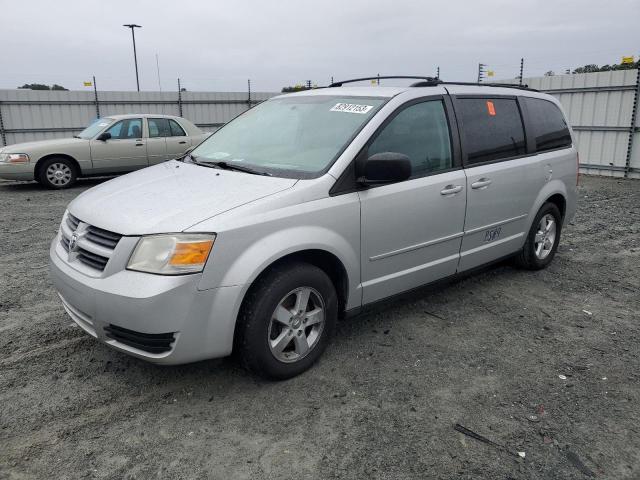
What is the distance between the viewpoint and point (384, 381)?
3254mm

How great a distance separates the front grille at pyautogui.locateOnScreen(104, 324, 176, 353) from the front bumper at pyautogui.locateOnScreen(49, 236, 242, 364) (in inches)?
0.7

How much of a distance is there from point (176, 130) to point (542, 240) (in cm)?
909

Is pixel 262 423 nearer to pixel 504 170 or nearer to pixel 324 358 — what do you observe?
pixel 324 358

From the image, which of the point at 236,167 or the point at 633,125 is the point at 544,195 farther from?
the point at 633,125

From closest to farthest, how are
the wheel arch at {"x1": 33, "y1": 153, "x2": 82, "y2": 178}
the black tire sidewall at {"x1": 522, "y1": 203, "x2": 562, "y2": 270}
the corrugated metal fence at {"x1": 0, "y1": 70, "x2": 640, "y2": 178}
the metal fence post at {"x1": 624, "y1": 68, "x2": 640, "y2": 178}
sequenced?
1. the black tire sidewall at {"x1": 522, "y1": 203, "x2": 562, "y2": 270}
2. the wheel arch at {"x1": 33, "y1": 153, "x2": 82, "y2": 178}
3. the metal fence post at {"x1": 624, "y1": 68, "x2": 640, "y2": 178}
4. the corrugated metal fence at {"x1": 0, "y1": 70, "x2": 640, "y2": 178}

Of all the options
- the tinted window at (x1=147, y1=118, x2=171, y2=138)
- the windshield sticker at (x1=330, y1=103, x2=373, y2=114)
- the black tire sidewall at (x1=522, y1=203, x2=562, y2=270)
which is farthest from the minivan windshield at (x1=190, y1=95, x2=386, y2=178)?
the tinted window at (x1=147, y1=118, x2=171, y2=138)

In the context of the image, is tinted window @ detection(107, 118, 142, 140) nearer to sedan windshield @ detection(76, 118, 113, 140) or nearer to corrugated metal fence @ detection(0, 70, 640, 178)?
sedan windshield @ detection(76, 118, 113, 140)

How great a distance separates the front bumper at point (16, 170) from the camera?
10398mm

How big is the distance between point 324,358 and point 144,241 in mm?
1466

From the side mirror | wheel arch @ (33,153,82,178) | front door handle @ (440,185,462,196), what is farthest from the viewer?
wheel arch @ (33,153,82,178)

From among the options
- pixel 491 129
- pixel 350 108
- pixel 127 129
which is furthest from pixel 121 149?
pixel 491 129

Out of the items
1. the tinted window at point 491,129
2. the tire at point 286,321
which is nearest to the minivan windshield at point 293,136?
the tire at point 286,321

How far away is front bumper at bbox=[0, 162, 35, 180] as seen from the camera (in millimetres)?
10398

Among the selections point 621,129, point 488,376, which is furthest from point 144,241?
point 621,129
